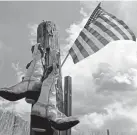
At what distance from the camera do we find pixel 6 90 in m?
1.45

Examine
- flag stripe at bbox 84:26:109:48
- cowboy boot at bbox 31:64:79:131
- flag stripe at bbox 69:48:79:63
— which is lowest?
cowboy boot at bbox 31:64:79:131

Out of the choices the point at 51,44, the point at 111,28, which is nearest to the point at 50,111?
the point at 51,44

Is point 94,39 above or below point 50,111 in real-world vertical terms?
above

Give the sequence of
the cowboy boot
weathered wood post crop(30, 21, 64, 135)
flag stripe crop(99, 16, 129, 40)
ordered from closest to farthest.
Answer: the cowboy boot → weathered wood post crop(30, 21, 64, 135) → flag stripe crop(99, 16, 129, 40)

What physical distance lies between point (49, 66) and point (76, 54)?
40.3 inches

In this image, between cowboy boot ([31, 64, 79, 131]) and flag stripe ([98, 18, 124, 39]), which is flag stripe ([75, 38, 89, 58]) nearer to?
flag stripe ([98, 18, 124, 39])

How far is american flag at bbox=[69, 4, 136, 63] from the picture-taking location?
8.68ft

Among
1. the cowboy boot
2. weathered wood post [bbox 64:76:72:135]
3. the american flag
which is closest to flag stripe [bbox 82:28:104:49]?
the american flag

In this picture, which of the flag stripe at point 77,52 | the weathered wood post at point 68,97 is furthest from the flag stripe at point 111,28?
the weathered wood post at point 68,97

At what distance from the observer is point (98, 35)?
8.80 ft

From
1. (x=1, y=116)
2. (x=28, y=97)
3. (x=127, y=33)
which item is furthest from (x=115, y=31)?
(x=1, y=116)

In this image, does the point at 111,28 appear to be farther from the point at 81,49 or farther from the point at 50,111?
the point at 50,111

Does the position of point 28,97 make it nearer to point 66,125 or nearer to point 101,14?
point 66,125

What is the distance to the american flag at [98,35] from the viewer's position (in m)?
2.64
